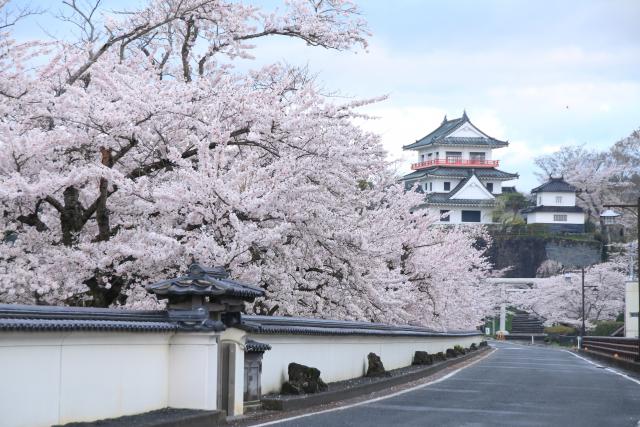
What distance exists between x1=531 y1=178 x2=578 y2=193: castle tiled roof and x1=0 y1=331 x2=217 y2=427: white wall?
95.8 m

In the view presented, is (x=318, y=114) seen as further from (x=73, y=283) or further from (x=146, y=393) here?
(x=146, y=393)

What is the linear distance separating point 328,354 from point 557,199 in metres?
90.4

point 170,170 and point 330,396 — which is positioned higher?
point 170,170

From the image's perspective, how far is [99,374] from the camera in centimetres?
1106

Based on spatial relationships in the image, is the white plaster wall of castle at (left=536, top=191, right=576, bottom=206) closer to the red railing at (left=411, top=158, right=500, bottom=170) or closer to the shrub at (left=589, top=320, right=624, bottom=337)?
the red railing at (left=411, top=158, right=500, bottom=170)

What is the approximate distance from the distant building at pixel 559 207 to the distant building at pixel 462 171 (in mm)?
5771

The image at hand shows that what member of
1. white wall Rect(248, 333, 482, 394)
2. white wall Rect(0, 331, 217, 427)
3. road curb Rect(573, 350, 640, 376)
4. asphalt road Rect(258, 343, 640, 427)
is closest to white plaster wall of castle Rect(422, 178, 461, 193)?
road curb Rect(573, 350, 640, 376)

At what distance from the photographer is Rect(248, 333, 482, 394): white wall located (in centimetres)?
1591

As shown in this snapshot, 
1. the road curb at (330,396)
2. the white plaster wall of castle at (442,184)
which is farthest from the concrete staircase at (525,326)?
the road curb at (330,396)

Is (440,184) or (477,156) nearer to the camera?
(440,184)

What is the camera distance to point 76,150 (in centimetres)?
1827

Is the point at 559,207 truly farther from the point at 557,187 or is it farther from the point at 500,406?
the point at 500,406

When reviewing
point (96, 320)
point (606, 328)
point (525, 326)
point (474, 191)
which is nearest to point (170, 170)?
point (96, 320)

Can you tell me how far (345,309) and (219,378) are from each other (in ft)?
37.0
